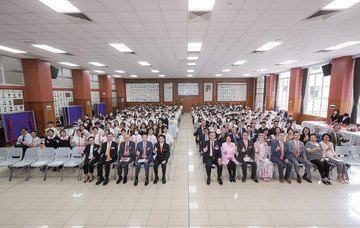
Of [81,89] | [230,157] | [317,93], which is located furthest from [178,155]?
[317,93]

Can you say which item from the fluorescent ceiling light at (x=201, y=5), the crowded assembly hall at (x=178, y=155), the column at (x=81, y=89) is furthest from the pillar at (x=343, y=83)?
the column at (x=81, y=89)

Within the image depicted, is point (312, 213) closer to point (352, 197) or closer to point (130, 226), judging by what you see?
point (352, 197)

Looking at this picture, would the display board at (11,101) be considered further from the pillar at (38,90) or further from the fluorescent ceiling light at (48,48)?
the fluorescent ceiling light at (48,48)

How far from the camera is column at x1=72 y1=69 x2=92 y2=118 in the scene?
1355 centimetres

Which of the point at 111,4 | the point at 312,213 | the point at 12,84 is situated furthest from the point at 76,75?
the point at 312,213

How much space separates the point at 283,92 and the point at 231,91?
248 inches

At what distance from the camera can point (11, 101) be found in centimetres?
904

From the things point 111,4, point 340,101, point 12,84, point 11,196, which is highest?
point 111,4

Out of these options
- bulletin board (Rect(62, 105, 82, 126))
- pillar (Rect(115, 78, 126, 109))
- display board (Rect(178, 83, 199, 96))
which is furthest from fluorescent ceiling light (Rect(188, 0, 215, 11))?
pillar (Rect(115, 78, 126, 109))

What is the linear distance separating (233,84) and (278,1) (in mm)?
19323

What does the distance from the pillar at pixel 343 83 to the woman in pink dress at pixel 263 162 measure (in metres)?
6.93

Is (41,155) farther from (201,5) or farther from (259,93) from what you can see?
(259,93)

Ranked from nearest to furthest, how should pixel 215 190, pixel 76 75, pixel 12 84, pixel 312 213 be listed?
1. pixel 312 213
2. pixel 215 190
3. pixel 12 84
4. pixel 76 75

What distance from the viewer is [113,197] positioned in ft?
14.4
